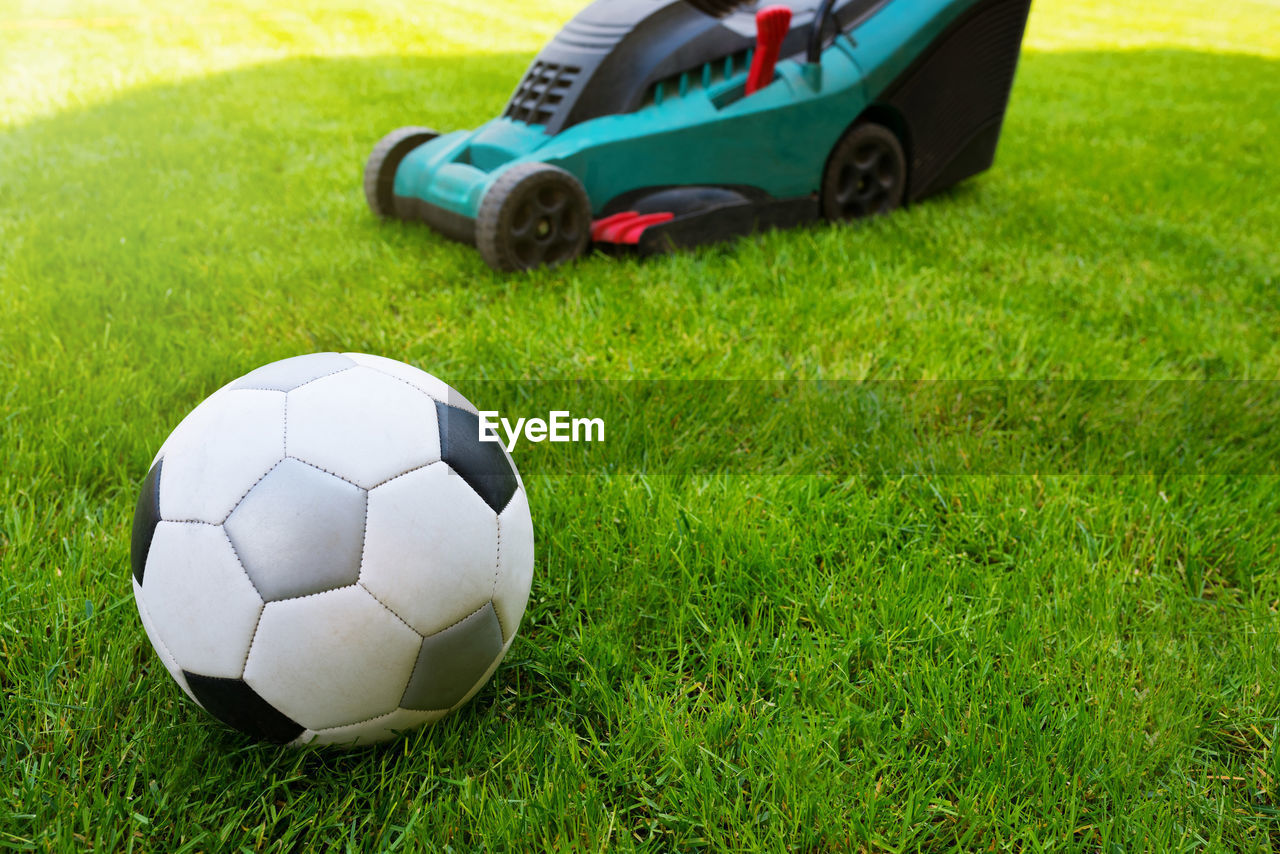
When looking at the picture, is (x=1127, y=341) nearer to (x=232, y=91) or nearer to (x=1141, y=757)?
(x=1141, y=757)

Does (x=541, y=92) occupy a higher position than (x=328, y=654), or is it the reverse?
(x=541, y=92)

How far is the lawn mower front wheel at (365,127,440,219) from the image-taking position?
10.7 feet

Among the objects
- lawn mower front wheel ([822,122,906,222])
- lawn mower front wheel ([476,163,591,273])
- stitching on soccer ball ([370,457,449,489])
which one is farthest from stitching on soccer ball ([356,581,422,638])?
lawn mower front wheel ([822,122,906,222])

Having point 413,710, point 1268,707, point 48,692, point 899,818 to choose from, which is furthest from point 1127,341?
point 48,692

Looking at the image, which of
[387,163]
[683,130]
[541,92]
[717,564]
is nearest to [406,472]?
[717,564]

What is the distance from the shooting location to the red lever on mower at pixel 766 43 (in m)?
2.98

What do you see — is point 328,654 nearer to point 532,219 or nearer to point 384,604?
point 384,604

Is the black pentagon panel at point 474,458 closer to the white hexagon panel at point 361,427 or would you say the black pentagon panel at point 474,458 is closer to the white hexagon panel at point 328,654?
the white hexagon panel at point 361,427

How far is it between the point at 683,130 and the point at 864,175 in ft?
3.12

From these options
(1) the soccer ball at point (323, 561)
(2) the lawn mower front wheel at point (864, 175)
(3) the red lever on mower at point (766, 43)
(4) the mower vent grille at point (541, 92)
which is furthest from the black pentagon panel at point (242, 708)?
(2) the lawn mower front wheel at point (864, 175)

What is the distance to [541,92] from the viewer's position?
3.13 m

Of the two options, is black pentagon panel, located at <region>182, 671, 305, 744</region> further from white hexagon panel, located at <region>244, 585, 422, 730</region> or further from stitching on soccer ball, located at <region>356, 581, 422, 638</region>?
stitching on soccer ball, located at <region>356, 581, 422, 638</region>

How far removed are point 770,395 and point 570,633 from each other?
3.30 feet

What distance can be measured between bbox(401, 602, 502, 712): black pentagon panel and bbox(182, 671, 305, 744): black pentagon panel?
0.55 ft
